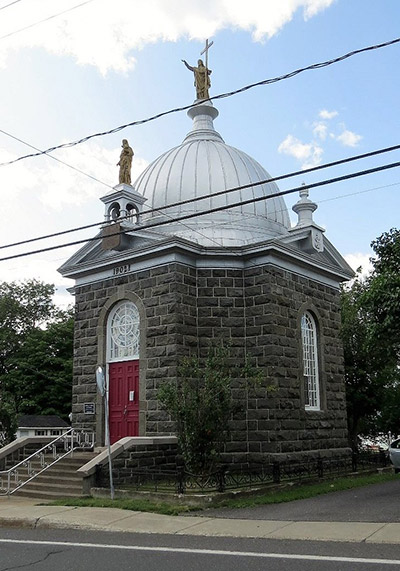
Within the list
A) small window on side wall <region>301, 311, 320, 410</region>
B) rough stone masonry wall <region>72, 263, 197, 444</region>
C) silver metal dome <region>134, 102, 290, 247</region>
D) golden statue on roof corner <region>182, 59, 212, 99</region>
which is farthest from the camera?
golden statue on roof corner <region>182, 59, 212, 99</region>

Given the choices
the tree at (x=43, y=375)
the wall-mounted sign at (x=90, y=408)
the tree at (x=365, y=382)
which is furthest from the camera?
the tree at (x=43, y=375)

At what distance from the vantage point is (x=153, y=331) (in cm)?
1803

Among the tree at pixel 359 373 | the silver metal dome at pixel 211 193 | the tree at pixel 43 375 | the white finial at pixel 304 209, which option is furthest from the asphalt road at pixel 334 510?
the tree at pixel 43 375

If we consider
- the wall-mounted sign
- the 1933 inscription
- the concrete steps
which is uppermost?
the 1933 inscription

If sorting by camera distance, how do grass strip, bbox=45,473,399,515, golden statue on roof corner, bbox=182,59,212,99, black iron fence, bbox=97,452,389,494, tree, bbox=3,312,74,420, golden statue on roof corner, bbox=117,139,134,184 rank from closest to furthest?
grass strip, bbox=45,473,399,515 → black iron fence, bbox=97,452,389,494 → golden statue on roof corner, bbox=117,139,134,184 → golden statue on roof corner, bbox=182,59,212,99 → tree, bbox=3,312,74,420

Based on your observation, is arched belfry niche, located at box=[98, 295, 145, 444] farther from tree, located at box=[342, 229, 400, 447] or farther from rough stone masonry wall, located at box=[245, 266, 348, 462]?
tree, located at box=[342, 229, 400, 447]

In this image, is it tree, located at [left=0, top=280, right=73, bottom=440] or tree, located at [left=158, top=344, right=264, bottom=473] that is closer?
tree, located at [left=158, top=344, right=264, bottom=473]

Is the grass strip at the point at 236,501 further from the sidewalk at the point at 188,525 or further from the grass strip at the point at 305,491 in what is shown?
the sidewalk at the point at 188,525

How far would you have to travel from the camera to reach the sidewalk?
9914mm

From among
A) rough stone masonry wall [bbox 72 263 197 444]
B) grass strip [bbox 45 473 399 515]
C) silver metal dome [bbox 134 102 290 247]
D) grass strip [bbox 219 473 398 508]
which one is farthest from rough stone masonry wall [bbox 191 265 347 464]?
grass strip [bbox 45 473 399 515]

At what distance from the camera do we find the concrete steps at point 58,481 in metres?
15.2

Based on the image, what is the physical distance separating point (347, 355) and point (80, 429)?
457 inches

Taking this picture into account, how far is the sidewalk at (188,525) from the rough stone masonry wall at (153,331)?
497 centimetres

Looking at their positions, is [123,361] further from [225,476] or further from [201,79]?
[201,79]
